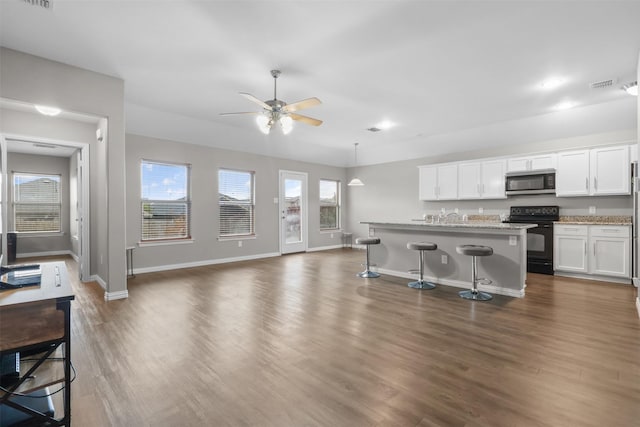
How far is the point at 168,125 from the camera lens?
560 cm

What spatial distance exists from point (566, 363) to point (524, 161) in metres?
4.69

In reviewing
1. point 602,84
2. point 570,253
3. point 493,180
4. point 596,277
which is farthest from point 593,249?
point 602,84

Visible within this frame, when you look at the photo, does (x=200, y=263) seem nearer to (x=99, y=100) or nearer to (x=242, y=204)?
(x=242, y=204)

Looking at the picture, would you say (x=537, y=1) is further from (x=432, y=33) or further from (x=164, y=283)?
(x=164, y=283)

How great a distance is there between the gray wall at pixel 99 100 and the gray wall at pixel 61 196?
471 centimetres

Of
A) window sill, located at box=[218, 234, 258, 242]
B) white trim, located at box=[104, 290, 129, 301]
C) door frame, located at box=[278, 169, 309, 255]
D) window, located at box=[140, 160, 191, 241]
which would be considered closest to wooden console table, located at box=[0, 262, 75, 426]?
white trim, located at box=[104, 290, 129, 301]

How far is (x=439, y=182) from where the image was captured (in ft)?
23.6

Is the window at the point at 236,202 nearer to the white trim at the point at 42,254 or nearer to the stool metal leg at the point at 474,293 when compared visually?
the white trim at the point at 42,254

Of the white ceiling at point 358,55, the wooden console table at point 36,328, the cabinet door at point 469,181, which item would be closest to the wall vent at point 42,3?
the white ceiling at point 358,55

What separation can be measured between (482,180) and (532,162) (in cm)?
95

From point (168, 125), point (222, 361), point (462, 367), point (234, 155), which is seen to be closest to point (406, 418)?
point (462, 367)

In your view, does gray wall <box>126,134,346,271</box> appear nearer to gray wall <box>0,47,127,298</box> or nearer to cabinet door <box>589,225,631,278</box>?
gray wall <box>0,47,127,298</box>

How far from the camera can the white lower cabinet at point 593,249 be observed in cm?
483

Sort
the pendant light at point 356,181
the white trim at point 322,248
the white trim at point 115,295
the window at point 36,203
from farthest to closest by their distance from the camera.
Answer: the white trim at point 322,248, the pendant light at point 356,181, the window at point 36,203, the white trim at point 115,295
